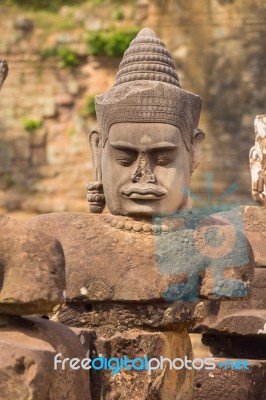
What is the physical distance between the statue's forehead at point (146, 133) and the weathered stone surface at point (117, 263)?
41cm

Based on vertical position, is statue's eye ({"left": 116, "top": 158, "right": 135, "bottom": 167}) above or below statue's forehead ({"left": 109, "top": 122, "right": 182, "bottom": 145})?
below

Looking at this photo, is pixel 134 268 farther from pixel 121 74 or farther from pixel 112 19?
pixel 112 19

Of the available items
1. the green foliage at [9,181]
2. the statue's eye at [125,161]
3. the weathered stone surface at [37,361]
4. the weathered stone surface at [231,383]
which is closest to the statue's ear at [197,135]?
the statue's eye at [125,161]

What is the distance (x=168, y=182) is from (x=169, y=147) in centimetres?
17

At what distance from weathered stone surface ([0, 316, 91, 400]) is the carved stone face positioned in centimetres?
121

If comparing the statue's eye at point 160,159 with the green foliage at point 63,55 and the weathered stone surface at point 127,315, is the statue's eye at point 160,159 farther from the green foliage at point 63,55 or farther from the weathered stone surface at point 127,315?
the green foliage at point 63,55

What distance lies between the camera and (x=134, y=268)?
5.54 meters

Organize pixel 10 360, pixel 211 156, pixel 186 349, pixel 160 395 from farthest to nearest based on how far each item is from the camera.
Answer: pixel 211 156 < pixel 186 349 < pixel 160 395 < pixel 10 360

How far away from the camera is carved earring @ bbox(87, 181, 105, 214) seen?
19.4 feet

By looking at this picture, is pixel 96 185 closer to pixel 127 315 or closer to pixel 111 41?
pixel 127 315

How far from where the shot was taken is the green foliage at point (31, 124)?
18875mm

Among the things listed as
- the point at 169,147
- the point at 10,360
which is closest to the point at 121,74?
the point at 169,147

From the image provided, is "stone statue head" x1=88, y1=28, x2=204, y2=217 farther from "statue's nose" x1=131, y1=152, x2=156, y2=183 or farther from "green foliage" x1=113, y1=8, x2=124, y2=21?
"green foliage" x1=113, y1=8, x2=124, y2=21

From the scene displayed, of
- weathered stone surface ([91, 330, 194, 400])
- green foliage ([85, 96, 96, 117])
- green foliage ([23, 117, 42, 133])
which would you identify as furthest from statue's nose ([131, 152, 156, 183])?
green foliage ([23, 117, 42, 133])
